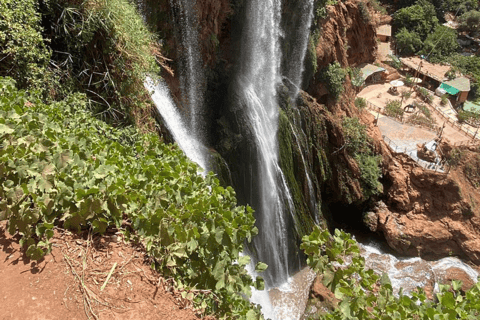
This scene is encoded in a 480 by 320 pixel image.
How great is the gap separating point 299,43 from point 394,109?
9.29 m

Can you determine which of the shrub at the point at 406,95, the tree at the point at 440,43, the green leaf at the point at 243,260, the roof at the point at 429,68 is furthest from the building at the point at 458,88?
the green leaf at the point at 243,260

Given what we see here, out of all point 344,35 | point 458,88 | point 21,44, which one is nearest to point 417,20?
point 458,88

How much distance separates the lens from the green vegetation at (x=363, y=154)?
1480cm

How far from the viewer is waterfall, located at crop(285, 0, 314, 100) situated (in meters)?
13.1

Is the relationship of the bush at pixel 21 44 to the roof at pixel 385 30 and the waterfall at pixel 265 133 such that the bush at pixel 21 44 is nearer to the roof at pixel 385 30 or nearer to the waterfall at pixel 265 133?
the waterfall at pixel 265 133

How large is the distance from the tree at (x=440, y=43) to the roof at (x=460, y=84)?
2726 mm

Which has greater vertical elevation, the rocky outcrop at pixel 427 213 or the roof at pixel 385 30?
the roof at pixel 385 30

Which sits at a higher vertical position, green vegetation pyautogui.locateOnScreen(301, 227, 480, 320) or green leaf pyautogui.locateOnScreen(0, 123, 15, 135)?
green leaf pyautogui.locateOnScreen(0, 123, 15, 135)

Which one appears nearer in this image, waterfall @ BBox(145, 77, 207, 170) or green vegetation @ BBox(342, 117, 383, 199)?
waterfall @ BBox(145, 77, 207, 170)

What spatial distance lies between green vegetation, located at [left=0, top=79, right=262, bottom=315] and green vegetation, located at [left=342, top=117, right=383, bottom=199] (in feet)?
40.2

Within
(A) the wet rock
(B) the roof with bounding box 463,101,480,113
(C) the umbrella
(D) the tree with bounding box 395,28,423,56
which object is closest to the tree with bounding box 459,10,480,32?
(D) the tree with bounding box 395,28,423,56

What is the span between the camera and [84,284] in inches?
106

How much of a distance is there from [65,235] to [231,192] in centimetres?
148

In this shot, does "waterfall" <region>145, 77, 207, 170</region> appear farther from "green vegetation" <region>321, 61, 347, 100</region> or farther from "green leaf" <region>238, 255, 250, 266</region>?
"green vegetation" <region>321, 61, 347, 100</region>
